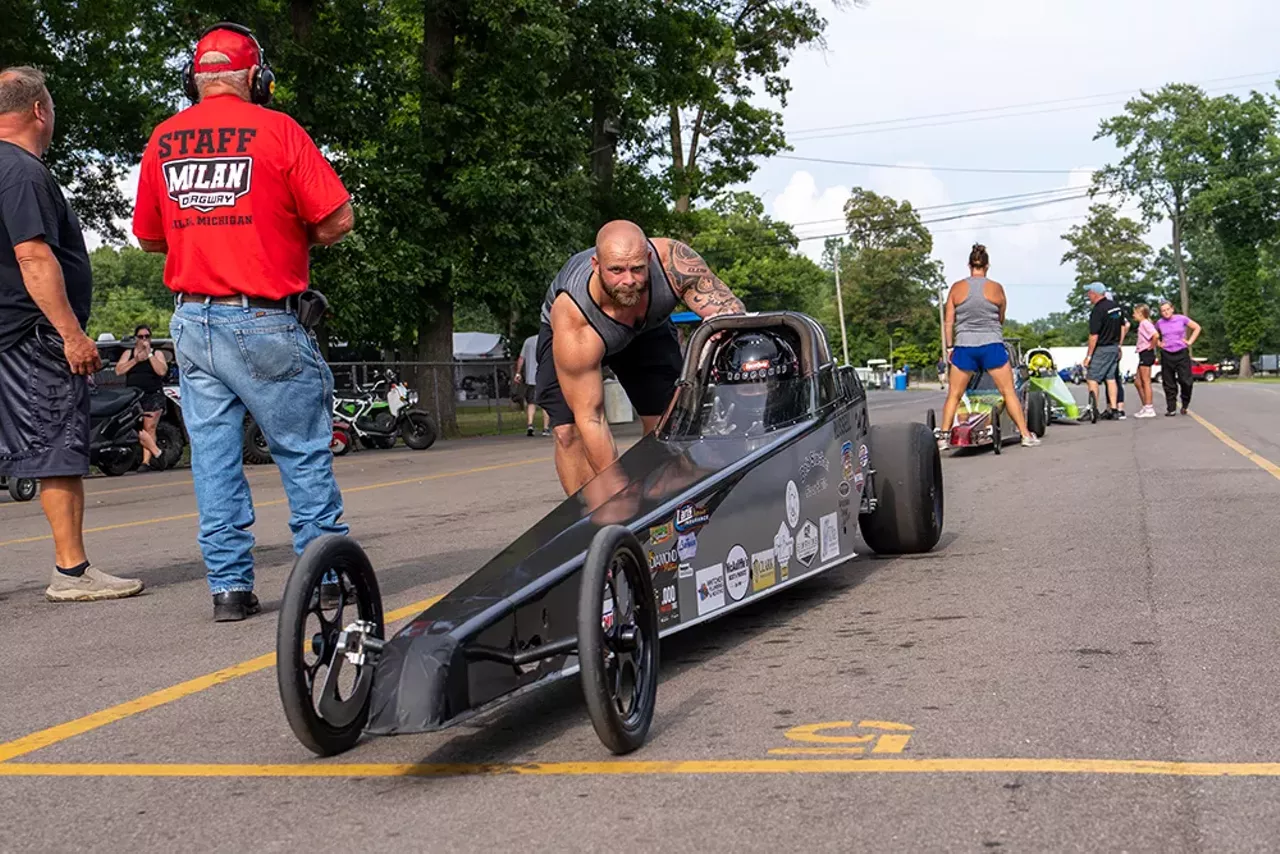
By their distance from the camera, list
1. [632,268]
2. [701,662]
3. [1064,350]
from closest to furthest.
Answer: [701,662] → [632,268] → [1064,350]

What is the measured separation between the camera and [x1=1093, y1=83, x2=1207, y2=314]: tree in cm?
9419

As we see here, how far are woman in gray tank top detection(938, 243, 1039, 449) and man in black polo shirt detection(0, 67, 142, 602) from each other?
369 inches

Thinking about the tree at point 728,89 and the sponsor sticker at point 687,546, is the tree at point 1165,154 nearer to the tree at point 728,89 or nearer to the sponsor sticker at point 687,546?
the tree at point 728,89

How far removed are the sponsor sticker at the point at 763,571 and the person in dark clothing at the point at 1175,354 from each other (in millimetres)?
17960

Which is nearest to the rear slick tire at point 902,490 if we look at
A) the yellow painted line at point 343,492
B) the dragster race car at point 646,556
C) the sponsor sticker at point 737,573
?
the dragster race car at point 646,556

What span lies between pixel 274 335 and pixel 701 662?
2171 millimetres

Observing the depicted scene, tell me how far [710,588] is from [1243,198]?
93.7 m

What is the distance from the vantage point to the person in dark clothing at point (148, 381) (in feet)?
60.4

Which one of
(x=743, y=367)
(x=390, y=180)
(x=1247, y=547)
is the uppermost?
(x=390, y=180)

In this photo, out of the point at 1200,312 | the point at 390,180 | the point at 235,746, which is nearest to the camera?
the point at 235,746

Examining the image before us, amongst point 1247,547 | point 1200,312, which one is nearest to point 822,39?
point 1247,547

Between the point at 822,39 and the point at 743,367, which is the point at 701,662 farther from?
the point at 822,39

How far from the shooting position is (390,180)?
25.4 m

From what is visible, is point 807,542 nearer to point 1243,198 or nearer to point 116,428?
point 116,428
